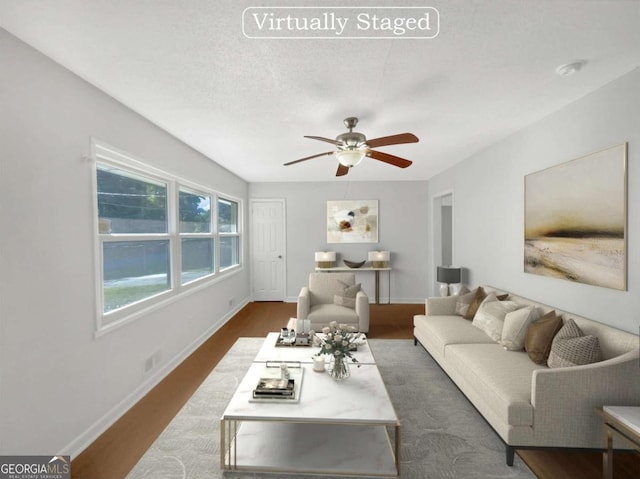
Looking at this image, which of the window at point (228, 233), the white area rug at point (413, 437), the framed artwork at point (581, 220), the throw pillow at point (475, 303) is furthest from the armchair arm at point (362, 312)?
the window at point (228, 233)

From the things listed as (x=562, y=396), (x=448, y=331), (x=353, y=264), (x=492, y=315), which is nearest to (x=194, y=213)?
(x=353, y=264)

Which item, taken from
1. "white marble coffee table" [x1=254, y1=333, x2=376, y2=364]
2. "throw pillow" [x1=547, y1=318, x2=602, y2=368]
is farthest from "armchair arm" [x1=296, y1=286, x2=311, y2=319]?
"throw pillow" [x1=547, y1=318, x2=602, y2=368]

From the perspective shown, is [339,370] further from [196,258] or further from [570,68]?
[196,258]

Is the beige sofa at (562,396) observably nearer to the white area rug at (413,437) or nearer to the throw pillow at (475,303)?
the white area rug at (413,437)

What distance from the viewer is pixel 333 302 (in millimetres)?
4574

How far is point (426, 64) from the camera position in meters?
1.95

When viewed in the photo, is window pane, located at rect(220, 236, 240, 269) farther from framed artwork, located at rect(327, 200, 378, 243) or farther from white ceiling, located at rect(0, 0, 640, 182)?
white ceiling, located at rect(0, 0, 640, 182)

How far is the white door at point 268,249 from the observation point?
6469 millimetres

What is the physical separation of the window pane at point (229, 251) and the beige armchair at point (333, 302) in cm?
167

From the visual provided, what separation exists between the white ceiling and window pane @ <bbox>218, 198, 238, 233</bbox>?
2077 mm

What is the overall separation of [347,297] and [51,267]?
3379 mm

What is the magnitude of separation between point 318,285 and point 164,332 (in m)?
2.21

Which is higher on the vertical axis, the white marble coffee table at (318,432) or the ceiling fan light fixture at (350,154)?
the ceiling fan light fixture at (350,154)

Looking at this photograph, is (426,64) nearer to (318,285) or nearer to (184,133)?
(184,133)
